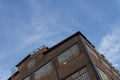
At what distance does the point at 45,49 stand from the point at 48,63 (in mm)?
3094

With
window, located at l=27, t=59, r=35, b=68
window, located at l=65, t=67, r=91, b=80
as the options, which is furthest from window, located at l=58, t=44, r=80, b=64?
window, located at l=27, t=59, r=35, b=68

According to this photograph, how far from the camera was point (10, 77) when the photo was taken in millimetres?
30969

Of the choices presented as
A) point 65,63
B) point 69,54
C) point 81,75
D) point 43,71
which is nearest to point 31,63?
point 43,71

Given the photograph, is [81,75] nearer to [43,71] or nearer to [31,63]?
[43,71]

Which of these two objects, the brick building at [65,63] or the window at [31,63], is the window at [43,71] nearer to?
the brick building at [65,63]

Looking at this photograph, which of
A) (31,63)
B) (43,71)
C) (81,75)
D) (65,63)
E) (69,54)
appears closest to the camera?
(81,75)

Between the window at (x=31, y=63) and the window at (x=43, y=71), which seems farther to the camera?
the window at (x=31, y=63)

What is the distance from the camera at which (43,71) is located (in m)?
26.5

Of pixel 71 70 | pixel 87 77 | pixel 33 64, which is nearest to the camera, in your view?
pixel 87 77

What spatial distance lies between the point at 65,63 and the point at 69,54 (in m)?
1.28

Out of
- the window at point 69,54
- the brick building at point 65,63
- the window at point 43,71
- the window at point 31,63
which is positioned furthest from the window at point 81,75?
the window at point 31,63

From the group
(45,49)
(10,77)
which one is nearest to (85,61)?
(45,49)

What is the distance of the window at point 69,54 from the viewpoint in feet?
80.1

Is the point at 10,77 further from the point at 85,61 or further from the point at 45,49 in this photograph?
the point at 85,61
